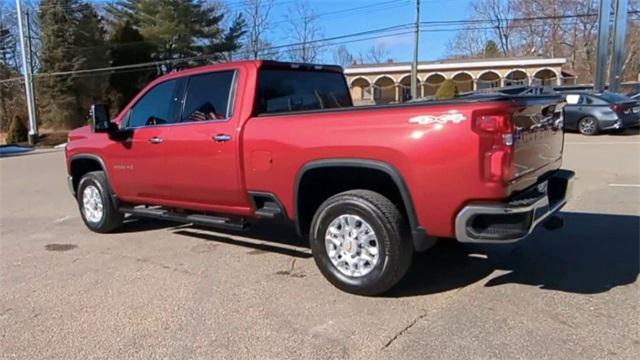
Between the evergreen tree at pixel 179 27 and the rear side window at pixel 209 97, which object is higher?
the evergreen tree at pixel 179 27

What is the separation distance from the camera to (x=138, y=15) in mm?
47969

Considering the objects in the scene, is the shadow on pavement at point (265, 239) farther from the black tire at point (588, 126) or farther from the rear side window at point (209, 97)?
the black tire at point (588, 126)

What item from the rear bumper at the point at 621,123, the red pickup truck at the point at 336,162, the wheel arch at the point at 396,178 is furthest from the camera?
the rear bumper at the point at 621,123

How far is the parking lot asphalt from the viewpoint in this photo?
12.2ft

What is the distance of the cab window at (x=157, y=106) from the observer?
6079mm

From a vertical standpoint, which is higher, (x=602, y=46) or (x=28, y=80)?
(x=602, y=46)

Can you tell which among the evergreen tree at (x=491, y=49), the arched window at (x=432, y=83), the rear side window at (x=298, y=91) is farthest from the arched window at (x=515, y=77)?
the rear side window at (x=298, y=91)

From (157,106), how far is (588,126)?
55.0 ft

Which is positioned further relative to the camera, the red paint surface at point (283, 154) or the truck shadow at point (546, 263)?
the truck shadow at point (546, 263)

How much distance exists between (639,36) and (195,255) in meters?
70.9

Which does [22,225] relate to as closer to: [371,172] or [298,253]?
[298,253]

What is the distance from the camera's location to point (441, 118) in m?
3.94

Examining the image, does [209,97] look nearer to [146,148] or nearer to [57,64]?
[146,148]

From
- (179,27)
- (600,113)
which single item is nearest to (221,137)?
(600,113)
